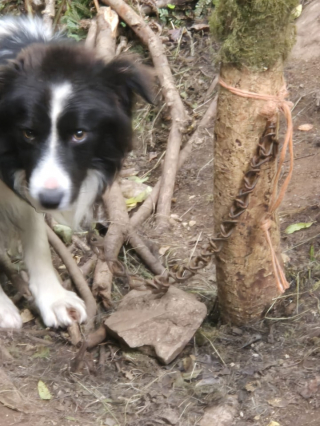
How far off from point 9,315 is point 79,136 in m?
1.31

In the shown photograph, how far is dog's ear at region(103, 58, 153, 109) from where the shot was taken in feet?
10.7

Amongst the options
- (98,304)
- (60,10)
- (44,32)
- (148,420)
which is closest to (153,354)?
(148,420)

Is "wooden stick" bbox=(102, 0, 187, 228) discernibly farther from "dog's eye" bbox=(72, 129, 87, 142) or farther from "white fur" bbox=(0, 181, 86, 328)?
"dog's eye" bbox=(72, 129, 87, 142)

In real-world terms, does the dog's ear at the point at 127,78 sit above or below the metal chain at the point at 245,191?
above

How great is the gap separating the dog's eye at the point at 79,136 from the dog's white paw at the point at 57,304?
1.18m

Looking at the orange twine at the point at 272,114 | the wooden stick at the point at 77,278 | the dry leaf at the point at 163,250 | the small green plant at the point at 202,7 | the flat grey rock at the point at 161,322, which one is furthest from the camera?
the small green plant at the point at 202,7

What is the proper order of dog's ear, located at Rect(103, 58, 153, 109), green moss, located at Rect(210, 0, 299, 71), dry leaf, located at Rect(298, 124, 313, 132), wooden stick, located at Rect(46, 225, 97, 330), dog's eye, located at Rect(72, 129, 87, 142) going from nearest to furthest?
green moss, located at Rect(210, 0, 299, 71), dog's eye, located at Rect(72, 129, 87, 142), dog's ear, located at Rect(103, 58, 153, 109), wooden stick, located at Rect(46, 225, 97, 330), dry leaf, located at Rect(298, 124, 313, 132)

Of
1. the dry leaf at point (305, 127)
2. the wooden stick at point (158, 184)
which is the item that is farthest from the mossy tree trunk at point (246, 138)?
the dry leaf at point (305, 127)

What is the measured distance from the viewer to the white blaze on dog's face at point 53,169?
2.99 m

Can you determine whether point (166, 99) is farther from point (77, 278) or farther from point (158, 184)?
point (77, 278)

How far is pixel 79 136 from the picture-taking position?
314 cm

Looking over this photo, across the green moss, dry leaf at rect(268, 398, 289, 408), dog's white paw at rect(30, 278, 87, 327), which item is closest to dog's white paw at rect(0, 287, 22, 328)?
dog's white paw at rect(30, 278, 87, 327)

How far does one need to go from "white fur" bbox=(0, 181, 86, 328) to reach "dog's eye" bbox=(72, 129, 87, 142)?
0.73 m

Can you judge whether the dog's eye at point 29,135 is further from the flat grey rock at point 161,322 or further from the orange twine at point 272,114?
the flat grey rock at point 161,322
